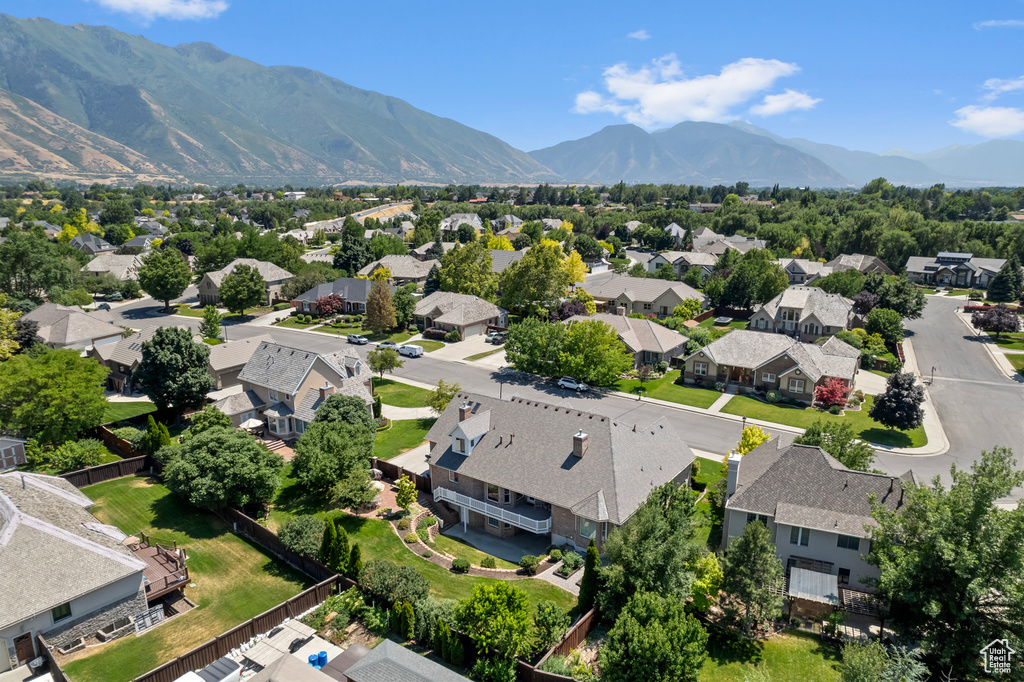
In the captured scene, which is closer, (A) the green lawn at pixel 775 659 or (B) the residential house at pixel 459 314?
(A) the green lawn at pixel 775 659

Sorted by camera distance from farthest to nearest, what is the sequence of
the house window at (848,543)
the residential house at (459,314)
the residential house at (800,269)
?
the residential house at (800,269)
the residential house at (459,314)
the house window at (848,543)

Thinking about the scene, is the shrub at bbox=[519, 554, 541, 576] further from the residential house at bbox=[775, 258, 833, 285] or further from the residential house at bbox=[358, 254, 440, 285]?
the residential house at bbox=[775, 258, 833, 285]

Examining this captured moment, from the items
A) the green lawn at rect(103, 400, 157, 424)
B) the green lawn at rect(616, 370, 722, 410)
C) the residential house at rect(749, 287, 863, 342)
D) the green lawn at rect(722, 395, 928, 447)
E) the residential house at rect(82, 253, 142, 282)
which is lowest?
the green lawn at rect(103, 400, 157, 424)

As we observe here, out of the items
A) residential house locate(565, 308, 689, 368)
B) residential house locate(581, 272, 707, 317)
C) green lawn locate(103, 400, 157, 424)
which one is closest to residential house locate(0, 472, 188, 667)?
green lawn locate(103, 400, 157, 424)

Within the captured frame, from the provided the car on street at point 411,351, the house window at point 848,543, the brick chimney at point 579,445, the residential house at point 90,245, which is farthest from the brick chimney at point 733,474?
the residential house at point 90,245

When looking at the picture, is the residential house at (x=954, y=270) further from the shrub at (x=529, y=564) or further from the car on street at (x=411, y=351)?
the shrub at (x=529, y=564)

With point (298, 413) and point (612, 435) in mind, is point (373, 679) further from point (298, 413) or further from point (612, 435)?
point (298, 413)
